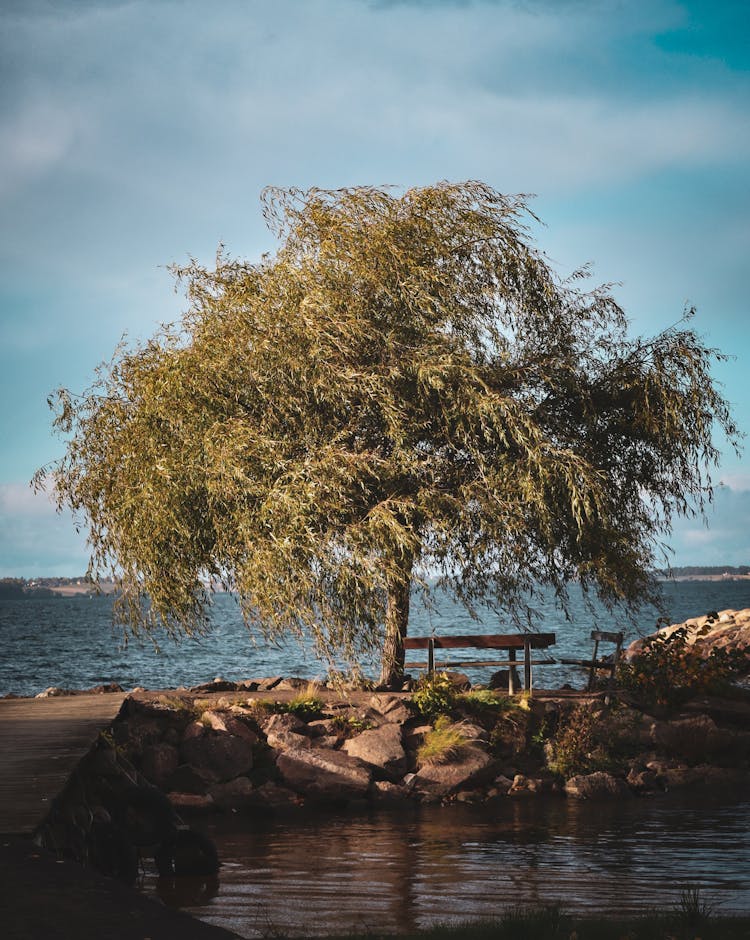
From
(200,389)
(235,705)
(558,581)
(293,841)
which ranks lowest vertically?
(293,841)

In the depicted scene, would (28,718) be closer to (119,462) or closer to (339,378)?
(119,462)

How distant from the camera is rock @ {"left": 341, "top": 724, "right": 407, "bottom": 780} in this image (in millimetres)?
18969

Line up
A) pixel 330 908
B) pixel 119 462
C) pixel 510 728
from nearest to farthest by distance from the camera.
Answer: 1. pixel 330 908
2. pixel 510 728
3. pixel 119 462

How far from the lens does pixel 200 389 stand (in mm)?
21219

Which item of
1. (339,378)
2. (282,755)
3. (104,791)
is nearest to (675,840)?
(282,755)

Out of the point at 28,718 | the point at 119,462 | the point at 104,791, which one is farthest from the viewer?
the point at 119,462

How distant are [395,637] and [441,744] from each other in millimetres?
3571

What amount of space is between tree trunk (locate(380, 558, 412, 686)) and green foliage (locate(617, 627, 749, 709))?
483 centimetres

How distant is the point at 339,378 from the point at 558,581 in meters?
6.55

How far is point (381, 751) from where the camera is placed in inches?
753

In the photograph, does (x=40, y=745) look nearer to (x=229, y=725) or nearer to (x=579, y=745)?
(x=229, y=725)

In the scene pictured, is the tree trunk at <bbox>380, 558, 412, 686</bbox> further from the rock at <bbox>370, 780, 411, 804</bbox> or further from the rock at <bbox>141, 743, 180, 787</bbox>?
the rock at <bbox>141, 743, 180, 787</bbox>

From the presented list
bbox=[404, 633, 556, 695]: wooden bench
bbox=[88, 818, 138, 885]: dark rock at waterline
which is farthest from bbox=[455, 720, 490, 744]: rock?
bbox=[88, 818, 138, 885]: dark rock at waterline

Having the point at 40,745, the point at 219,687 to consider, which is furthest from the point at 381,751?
the point at 40,745
